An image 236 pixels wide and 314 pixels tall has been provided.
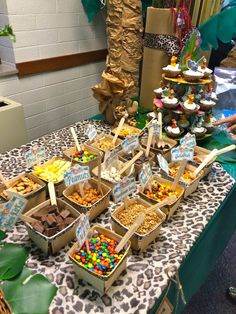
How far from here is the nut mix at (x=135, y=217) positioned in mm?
881

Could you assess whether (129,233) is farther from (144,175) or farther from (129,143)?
(129,143)

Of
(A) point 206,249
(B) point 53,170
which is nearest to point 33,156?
(B) point 53,170

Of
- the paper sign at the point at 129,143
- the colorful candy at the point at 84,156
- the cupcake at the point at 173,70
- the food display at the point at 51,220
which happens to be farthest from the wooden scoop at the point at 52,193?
the cupcake at the point at 173,70

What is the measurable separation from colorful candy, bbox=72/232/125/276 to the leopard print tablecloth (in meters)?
0.06

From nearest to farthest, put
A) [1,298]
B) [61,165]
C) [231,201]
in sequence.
A: [1,298] → [61,165] → [231,201]

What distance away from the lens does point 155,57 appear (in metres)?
1.81

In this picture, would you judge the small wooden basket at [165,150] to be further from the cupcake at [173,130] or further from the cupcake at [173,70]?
the cupcake at [173,70]

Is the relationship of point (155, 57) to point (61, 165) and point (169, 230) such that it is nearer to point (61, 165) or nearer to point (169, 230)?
point (61, 165)

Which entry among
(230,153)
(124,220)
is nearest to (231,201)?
(230,153)

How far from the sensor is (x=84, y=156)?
122 centimetres

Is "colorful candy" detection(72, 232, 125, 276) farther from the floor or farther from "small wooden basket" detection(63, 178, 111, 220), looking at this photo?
the floor

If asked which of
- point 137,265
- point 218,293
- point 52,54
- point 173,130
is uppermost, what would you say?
point 52,54

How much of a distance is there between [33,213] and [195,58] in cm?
123

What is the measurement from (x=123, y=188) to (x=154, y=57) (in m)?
1.20
